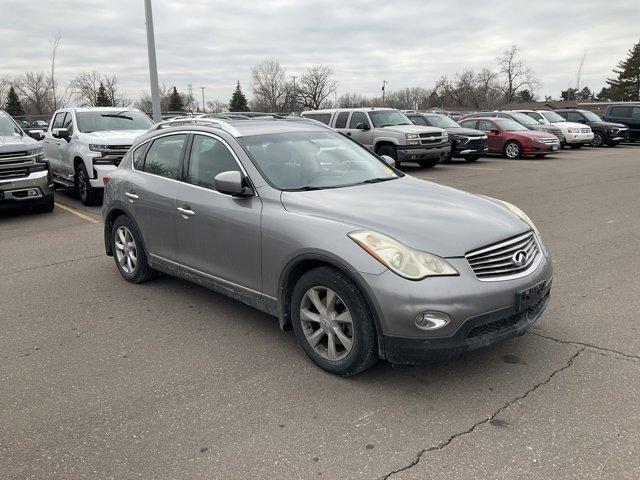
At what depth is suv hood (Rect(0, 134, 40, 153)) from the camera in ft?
30.6

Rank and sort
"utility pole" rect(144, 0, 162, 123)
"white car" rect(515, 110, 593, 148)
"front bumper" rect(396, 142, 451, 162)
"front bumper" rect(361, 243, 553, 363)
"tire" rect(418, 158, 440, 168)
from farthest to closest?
1. "white car" rect(515, 110, 593, 148)
2. "tire" rect(418, 158, 440, 168)
3. "front bumper" rect(396, 142, 451, 162)
4. "utility pole" rect(144, 0, 162, 123)
5. "front bumper" rect(361, 243, 553, 363)

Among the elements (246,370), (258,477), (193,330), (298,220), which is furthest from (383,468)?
(193,330)

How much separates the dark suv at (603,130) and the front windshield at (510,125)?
6249 mm

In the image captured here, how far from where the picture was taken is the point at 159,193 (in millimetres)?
5082

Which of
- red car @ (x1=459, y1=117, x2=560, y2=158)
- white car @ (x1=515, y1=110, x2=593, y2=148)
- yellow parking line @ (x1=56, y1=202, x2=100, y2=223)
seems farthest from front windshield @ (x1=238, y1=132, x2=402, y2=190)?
white car @ (x1=515, y1=110, x2=593, y2=148)

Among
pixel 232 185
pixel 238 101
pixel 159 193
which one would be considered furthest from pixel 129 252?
pixel 238 101

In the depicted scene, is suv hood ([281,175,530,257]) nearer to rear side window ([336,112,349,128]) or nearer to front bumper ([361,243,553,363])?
front bumper ([361,243,553,363])

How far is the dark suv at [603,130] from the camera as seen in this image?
2538cm

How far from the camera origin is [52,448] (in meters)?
2.99

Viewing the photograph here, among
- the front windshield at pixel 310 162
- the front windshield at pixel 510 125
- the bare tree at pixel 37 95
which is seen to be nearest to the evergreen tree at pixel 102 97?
the bare tree at pixel 37 95

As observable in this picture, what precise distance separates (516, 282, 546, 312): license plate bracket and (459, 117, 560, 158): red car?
17629 millimetres

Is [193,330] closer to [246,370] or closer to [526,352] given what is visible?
[246,370]

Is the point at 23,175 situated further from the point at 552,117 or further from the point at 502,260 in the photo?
the point at 552,117

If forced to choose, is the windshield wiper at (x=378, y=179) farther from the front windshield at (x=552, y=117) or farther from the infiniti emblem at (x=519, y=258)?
the front windshield at (x=552, y=117)
